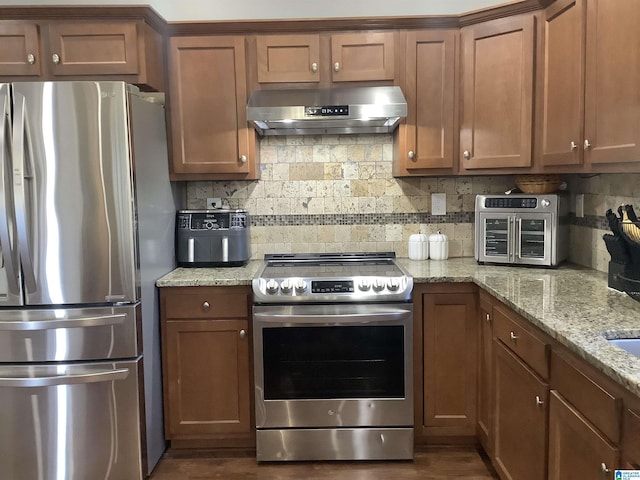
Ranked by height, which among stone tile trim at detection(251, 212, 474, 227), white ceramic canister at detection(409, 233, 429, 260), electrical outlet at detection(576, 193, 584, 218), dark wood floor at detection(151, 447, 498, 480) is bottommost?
dark wood floor at detection(151, 447, 498, 480)

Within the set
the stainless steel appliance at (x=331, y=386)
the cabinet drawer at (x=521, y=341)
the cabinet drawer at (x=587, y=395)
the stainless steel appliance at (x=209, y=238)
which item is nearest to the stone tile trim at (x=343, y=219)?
the stainless steel appliance at (x=209, y=238)

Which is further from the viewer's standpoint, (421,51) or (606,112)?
(421,51)

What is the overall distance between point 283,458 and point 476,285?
1324 millimetres

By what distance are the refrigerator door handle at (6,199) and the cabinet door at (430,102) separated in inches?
76.3

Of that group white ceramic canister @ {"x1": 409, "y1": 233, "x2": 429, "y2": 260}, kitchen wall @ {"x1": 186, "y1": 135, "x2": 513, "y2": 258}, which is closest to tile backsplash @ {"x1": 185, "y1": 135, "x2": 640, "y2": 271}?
kitchen wall @ {"x1": 186, "y1": 135, "x2": 513, "y2": 258}

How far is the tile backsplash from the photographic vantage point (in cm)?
322

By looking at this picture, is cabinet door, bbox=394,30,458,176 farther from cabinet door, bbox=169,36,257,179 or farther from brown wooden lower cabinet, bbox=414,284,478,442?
cabinet door, bbox=169,36,257,179

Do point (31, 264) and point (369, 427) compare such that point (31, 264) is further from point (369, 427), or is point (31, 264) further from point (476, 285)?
point (476, 285)

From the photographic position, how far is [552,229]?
8.96 ft

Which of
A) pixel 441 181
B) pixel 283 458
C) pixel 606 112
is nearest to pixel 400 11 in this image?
pixel 441 181

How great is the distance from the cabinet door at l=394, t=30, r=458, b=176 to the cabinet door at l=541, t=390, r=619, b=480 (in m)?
1.57

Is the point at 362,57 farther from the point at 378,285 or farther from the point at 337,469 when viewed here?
the point at 337,469

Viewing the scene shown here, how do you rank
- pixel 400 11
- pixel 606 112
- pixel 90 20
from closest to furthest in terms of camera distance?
pixel 606 112
pixel 90 20
pixel 400 11

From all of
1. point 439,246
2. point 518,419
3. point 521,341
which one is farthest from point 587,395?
point 439,246
